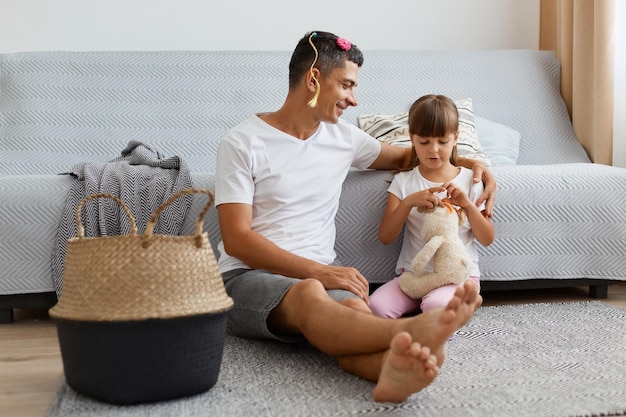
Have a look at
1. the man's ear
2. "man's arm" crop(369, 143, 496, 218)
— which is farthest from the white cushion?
the man's ear

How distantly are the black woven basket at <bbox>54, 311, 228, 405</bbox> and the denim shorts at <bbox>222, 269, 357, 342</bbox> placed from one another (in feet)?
0.90

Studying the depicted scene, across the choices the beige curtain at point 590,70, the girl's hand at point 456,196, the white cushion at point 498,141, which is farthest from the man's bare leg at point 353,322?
the beige curtain at point 590,70

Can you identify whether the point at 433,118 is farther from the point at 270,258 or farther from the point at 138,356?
the point at 138,356

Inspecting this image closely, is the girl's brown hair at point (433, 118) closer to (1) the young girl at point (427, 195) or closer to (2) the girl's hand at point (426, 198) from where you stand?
(1) the young girl at point (427, 195)

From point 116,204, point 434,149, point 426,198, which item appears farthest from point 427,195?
point 116,204

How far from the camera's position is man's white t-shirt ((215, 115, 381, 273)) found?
6.02ft

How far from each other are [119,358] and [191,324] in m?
0.14

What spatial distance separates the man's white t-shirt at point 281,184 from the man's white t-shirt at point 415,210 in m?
0.23

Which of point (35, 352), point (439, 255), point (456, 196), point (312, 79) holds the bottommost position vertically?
point (35, 352)

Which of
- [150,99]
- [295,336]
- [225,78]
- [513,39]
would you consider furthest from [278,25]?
[295,336]

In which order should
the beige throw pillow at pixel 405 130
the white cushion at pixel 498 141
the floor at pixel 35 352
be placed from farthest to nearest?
the white cushion at pixel 498 141 → the beige throw pillow at pixel 405 130 → the floor at pixel 35 352

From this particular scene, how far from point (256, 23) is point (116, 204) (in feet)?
4.57

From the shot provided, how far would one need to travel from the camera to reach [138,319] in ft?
4.31

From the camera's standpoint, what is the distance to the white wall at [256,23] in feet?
10.2
